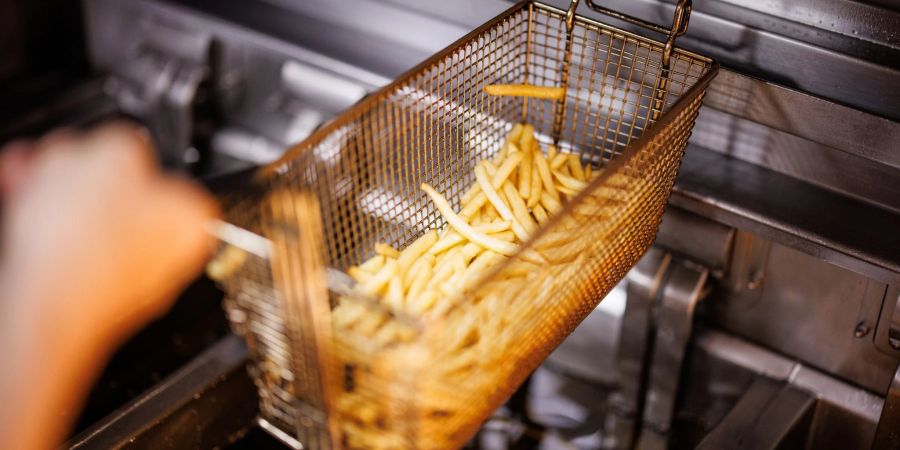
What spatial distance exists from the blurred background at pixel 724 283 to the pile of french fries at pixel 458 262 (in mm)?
448

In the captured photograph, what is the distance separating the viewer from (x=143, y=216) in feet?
6.72

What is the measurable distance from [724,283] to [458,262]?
86 centimetres

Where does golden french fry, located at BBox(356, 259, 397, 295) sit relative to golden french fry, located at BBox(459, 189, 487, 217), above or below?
below

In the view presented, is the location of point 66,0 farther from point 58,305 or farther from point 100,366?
point 58,305

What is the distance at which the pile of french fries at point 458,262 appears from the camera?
1448mm

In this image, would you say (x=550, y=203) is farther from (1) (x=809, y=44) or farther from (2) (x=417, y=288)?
(1) (x=809, y=44)

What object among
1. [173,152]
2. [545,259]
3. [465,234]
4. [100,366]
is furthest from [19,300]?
[173,152]

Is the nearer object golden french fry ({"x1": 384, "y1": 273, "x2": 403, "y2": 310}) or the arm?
golden french fry ({"x1": 384, "y1": 273, "x2": 403, "y2": 310})

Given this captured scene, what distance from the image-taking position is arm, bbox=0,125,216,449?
5.83 feet

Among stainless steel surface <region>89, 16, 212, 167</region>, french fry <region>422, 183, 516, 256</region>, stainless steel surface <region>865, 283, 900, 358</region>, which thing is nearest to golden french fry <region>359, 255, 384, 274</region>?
french fry <region>422, 183, 516, 256</region>

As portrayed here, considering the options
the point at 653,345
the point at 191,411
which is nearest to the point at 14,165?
the point at 191,411

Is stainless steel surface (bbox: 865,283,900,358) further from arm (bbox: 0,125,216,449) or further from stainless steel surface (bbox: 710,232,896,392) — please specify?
arm (bbox: 0,125,216,449)

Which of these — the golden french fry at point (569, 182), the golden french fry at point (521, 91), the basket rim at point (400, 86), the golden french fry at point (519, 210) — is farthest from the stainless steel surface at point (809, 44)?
the golden french fry at point (519, 210)

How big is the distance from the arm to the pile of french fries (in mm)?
321
